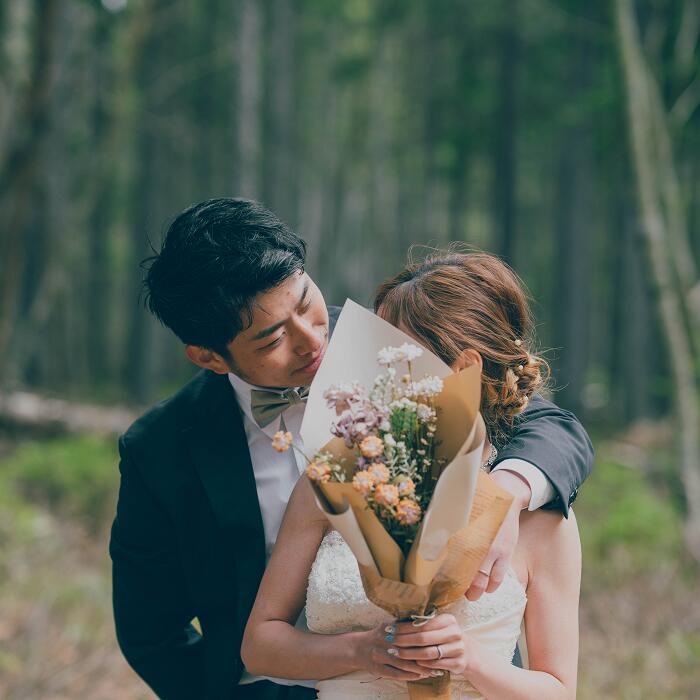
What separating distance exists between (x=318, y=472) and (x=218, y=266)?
1066 millimetres

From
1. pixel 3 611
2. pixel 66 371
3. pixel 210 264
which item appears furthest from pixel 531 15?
pixel 210 264

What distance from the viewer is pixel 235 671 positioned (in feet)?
8.97

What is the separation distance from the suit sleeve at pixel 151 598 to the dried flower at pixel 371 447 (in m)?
1.23

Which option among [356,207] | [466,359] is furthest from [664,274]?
[356,207]

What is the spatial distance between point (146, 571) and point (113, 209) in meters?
24.3

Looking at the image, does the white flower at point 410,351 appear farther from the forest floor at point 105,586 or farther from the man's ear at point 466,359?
the forest floor at point 105,586

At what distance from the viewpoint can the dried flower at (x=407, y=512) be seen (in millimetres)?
1762

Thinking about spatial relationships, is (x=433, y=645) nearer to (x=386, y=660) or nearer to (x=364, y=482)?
(x=386, y=660)

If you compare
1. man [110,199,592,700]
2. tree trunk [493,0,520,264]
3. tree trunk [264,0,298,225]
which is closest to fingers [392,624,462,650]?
man [110,199,592,700]

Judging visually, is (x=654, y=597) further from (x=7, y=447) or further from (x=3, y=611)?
(x=7, y=447)

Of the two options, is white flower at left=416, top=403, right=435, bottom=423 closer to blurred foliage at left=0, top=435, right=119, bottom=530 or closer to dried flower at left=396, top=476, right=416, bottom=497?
dried flower at left=396, top=476, right=416, bottom=497

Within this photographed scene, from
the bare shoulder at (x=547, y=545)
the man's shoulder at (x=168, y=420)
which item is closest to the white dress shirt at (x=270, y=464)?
the man's shoulder at (x=168, y=420)

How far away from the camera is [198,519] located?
Result: 277cm

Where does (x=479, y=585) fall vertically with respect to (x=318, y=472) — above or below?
below
